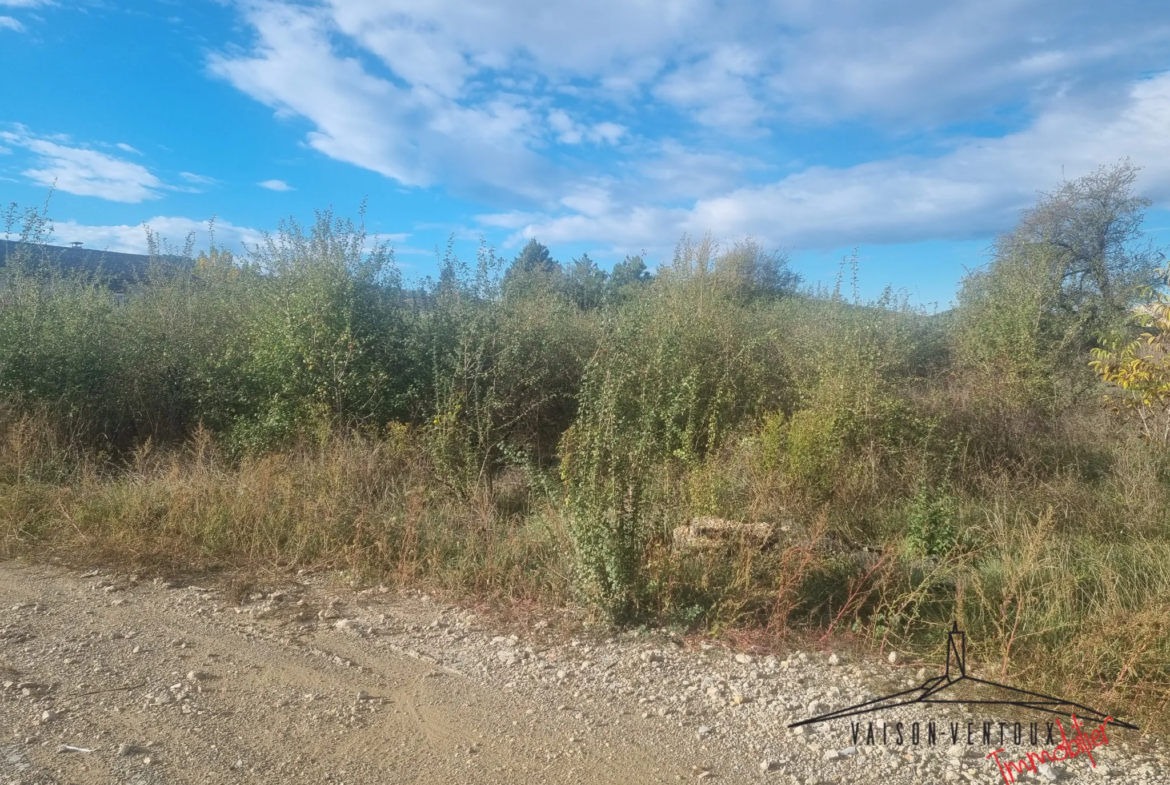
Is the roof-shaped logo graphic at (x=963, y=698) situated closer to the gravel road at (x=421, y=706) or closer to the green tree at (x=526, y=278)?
the gravel road at (x=421, y=706)

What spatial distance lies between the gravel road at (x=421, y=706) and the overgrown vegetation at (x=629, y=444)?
18.0 inches

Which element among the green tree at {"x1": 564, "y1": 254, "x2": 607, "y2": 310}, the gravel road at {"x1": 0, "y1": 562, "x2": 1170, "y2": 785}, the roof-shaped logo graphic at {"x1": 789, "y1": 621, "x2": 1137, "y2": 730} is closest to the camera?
the gravel road at {"x1": 0, "y1": 562, "x2": 1170, "y2": 785}

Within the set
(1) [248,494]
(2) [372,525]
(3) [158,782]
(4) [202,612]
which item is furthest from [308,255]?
(3) [158,782]

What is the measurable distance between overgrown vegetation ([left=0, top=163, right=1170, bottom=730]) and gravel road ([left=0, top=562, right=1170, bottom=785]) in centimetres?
46

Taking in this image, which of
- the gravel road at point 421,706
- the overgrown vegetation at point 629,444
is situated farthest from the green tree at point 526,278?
the gravel road at point 421,706

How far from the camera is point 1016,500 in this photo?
6445 millimetres

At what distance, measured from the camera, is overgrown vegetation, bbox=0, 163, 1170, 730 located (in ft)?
14.0

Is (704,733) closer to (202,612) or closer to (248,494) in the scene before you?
(202,612)

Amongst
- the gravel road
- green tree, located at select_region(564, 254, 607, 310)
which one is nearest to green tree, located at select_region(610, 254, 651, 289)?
green tree, located at select_region(564, 254, 607, 310)

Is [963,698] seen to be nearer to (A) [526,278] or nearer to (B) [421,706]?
(B) [421,706]

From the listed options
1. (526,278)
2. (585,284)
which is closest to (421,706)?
(526,278)

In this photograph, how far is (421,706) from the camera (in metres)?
3.29

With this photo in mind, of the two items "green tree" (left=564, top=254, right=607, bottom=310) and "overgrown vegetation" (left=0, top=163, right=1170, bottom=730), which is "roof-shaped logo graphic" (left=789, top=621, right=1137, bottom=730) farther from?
"green tree" (left=564, top=254, right=607, bottom=310)

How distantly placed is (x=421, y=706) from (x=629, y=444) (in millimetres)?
1945
